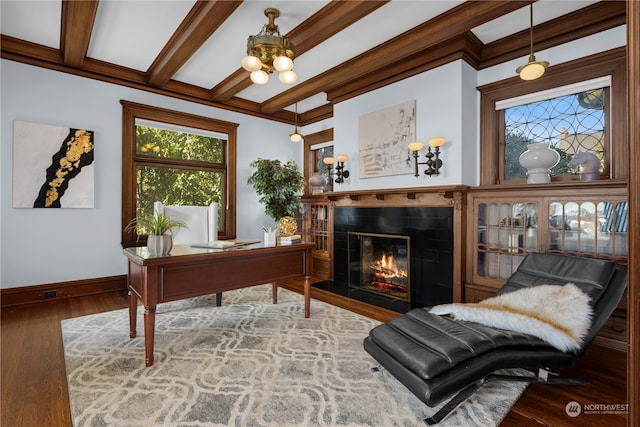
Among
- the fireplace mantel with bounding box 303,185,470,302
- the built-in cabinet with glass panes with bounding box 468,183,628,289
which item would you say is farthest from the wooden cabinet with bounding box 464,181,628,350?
the fireplace mantel with bounding box 303,185,470,302

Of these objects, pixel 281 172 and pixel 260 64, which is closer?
pixel 260 64

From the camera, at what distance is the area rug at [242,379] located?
1575 mm

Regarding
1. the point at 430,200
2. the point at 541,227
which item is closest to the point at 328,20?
the point at 430,200

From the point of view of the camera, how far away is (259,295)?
374 cm

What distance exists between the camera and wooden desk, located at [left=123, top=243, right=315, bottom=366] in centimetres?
205

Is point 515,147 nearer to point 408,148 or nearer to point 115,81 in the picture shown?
point 408,148

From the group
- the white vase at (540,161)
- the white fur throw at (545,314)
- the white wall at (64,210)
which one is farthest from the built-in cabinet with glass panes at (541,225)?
the white wall at (64,210)

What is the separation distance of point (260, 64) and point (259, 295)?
8.36ft

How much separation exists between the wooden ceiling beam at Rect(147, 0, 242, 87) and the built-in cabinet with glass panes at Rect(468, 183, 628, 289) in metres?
2.93

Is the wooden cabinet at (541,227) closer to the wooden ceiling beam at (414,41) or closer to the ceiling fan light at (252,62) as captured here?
the wooden ceiling beam at (414,41)

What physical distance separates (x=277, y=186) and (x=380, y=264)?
1.96 meters

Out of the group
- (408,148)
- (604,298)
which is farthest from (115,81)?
(604,298)

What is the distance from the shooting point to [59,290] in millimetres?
3549

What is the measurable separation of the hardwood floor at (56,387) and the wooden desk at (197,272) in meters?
0.52
